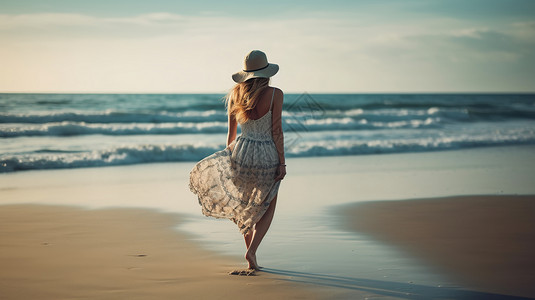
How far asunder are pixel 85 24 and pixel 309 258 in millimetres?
18943

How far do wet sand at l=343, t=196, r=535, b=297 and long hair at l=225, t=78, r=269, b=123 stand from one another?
77.9 inches

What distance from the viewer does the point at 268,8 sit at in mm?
15875

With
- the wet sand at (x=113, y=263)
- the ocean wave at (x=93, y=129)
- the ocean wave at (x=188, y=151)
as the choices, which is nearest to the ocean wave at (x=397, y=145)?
the ocean wave at (x=188, y=151)

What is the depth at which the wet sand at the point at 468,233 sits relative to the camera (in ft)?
14.3

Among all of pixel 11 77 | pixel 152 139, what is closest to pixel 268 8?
pixel 152 139

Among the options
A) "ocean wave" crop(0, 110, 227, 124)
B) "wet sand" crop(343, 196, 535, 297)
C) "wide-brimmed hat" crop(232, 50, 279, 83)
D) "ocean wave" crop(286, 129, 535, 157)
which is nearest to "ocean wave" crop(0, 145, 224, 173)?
"ocean wave" crop(286, 129, 535, 157)

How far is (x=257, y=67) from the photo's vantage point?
14.5ft

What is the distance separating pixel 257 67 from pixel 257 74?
62 mm

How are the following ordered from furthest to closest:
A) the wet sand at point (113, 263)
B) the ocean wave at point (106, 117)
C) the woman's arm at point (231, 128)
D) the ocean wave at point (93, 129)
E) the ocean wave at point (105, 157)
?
1. the ocean wave at point (106, 117)
2. the ocean wave at point (93, 129)
3. the ocean wave at point (105, 157)
4. the woman's arm at point (231, 128)
5. the wet sand at point (113, 263)

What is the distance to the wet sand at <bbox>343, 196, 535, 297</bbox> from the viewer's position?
4.37 m

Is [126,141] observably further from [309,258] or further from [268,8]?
[309,258]

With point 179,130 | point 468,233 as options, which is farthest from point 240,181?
point 179,130

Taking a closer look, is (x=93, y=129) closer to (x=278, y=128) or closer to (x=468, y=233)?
(x=468, y=233)

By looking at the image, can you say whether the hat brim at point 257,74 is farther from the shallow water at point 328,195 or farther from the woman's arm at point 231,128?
the shallow water at point 328,195
